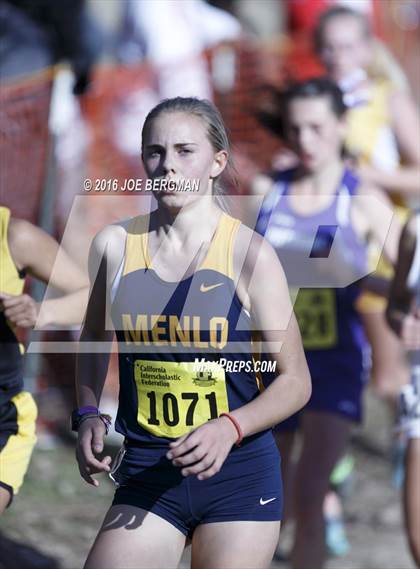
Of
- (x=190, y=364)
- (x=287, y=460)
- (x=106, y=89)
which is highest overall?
(x=106, y=89)

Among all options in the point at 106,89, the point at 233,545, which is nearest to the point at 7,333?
the point at 233,545

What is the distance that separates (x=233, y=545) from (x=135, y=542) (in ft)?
0.88

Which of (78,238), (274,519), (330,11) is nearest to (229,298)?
(274,519)

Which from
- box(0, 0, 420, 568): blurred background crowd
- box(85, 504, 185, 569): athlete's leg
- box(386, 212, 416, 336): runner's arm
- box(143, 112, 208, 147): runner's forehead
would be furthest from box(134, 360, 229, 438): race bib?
box(0, 0, 420, 568): blurred background crowd

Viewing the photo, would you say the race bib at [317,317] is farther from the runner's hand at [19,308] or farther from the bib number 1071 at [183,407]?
the bib number 1071 at [183,407]

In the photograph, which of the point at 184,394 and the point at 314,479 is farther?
the point at 314,479

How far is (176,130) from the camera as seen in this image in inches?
128

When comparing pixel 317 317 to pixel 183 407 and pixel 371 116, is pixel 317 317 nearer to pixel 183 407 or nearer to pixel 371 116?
pixel 371 116

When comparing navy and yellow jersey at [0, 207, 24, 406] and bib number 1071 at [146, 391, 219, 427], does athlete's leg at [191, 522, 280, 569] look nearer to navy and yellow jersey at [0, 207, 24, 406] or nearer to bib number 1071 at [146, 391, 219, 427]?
bib number 1071 at [146, 391, 219, 427]

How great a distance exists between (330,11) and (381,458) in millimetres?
2788

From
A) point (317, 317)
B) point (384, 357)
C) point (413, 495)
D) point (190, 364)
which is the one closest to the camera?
point (190, 364)

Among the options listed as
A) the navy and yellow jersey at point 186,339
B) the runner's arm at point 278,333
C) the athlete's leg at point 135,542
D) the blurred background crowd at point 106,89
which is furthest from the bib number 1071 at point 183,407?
the blurred background crowd at point 106,89

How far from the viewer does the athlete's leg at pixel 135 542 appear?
3.17 meters

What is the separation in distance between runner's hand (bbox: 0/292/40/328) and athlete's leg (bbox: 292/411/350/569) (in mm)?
1736
